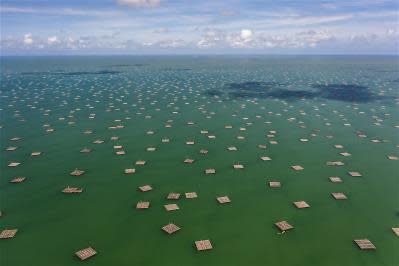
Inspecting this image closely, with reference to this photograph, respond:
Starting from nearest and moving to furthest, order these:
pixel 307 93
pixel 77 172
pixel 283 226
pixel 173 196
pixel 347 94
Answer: pixel 283 226 → pixel 173 196 → pixel 77 172 → pixel 347 94 → pixel 307 93

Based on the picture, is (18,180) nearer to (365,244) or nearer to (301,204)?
(301,204)

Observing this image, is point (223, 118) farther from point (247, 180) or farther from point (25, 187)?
point (25, 187)

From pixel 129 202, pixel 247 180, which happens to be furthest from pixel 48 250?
pixel 247 180

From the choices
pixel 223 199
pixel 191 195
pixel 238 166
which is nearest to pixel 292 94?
pixel 238 166

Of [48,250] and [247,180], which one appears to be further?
[247,180]

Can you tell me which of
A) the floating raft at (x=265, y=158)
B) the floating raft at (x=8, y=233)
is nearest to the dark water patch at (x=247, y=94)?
the floating raft at (x=265, y=158)
